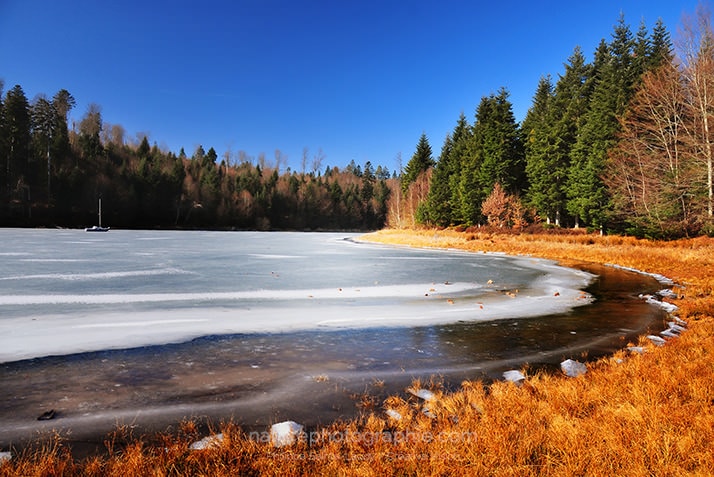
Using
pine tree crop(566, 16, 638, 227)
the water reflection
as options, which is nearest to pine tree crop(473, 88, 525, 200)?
pine tree crop(566, 16, 638, 227)

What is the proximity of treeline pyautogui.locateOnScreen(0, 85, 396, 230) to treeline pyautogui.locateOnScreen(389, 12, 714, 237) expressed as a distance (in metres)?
52.4

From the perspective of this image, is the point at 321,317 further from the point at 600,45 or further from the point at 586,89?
the point at 600,45

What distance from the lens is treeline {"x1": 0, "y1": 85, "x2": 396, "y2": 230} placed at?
70125mm

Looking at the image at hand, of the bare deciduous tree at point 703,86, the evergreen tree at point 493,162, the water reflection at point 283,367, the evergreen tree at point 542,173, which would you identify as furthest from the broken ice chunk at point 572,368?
the evergreen tree at point 493,162

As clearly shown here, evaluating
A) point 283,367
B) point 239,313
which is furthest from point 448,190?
point 283,367

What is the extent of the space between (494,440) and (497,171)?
46.5 m

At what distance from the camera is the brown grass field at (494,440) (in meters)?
2.77

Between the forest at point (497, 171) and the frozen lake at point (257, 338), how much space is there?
56.6 ft

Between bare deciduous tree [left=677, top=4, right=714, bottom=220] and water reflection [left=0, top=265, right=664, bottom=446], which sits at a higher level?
bare deciduous tree [left=677, top=4, right=714, bottom=220]

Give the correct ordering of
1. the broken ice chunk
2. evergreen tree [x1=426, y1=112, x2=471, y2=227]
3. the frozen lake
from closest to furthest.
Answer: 1. the frozen lake
2. the broken ice chunk
3. evergreen tree [x1=426, y1=112, x2=471, y2=227]

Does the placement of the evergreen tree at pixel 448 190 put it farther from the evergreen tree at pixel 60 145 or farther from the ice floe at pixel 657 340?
the evergreen tree at pixel 60 145

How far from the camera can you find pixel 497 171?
45.8 m

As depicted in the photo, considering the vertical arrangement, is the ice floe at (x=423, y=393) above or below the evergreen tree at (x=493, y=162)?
below

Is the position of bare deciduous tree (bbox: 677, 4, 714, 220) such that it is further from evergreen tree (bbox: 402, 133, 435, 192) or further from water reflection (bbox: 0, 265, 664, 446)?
evergreen tree (bbox: 402, 133, 435, 192)
